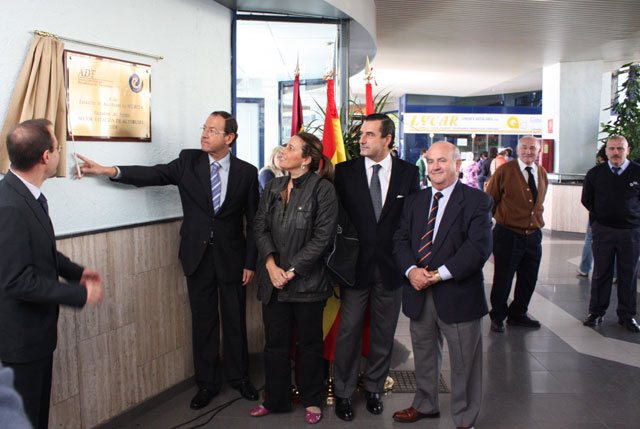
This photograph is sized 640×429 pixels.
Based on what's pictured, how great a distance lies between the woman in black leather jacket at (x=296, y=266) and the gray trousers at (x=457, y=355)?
22.3 inches

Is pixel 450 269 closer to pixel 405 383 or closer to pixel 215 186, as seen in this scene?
pixel 405 383

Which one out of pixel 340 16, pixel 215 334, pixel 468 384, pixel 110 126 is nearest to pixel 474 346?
pixel 468 384

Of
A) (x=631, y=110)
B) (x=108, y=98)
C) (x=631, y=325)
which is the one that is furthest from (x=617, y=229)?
(x=631, y=110)

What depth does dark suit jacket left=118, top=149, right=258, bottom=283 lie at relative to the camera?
2.97m

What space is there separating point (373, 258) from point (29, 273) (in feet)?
5.89

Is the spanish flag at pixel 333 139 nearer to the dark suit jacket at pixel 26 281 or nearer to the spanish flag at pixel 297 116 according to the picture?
the spanish flag at pixel 297 116

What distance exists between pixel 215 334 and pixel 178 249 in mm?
602

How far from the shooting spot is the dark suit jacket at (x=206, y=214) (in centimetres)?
297

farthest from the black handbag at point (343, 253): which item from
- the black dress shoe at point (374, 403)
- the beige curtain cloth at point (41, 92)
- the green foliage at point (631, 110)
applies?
the green foliage at point (631, 110)

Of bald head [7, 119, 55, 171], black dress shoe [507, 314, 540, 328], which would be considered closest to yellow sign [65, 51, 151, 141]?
bald head [7, 119, 55, 171]

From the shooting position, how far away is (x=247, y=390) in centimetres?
317

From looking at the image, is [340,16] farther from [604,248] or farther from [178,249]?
[604,248]

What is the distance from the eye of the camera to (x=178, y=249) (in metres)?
3.23

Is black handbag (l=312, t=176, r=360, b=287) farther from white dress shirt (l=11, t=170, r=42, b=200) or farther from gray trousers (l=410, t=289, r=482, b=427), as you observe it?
white dress shirt (l=11, t=170, r=42, b=200)
